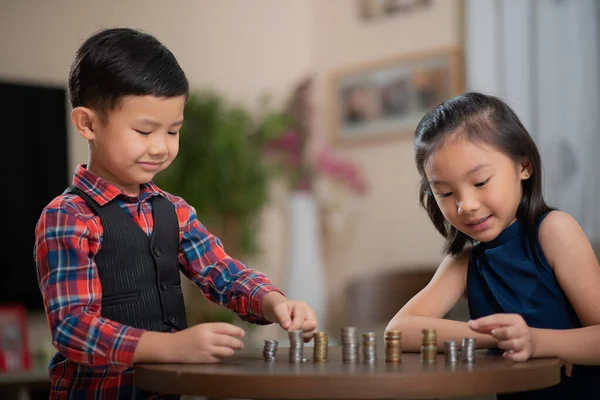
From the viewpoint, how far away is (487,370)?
1305mm

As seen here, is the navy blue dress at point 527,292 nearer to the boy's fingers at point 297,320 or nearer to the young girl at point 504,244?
the young girl at point 504,244

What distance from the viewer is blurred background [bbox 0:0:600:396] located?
4.75m

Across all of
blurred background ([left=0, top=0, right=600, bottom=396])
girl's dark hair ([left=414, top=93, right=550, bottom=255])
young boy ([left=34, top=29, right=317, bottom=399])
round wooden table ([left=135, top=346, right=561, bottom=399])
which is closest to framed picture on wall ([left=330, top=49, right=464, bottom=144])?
blurred background ([left=0, top=0, right=600, bottom=396])

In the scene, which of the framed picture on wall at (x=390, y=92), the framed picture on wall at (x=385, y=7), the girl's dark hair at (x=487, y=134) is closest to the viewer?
the girl's dark hair at (x=487, y=134)

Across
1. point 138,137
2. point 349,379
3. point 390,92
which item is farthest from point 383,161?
point 349,379

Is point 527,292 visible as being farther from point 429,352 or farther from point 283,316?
point 283,316

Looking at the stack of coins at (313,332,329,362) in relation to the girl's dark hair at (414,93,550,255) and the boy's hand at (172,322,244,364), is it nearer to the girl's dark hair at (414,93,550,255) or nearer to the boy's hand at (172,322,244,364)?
the boy's hand at (172,322,244,364)

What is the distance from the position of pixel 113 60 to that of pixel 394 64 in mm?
4049

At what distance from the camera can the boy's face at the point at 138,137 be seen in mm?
1665

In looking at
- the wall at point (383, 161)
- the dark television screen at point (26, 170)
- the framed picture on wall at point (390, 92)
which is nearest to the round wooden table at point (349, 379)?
the dark television screen at point (26, 170)

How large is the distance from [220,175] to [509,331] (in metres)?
3.83

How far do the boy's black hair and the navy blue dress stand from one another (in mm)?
687

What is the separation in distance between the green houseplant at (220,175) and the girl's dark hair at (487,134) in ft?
11.2

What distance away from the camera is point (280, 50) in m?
6.12
